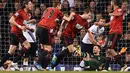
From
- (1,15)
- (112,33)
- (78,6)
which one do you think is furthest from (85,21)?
(1,15)

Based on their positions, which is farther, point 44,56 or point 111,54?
point 111,54

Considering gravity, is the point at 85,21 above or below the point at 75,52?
above

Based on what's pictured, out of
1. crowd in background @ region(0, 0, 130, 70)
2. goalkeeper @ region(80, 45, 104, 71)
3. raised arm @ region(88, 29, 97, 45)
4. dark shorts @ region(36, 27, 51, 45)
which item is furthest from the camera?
crowd in background @ region(0, 0, 130, 70)

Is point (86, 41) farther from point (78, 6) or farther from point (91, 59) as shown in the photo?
point (78, 6)

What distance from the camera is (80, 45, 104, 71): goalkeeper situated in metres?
13.0

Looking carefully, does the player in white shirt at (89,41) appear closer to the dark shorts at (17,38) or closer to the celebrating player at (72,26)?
the celebrating player at (72,26)

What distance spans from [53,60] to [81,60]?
2026 mm

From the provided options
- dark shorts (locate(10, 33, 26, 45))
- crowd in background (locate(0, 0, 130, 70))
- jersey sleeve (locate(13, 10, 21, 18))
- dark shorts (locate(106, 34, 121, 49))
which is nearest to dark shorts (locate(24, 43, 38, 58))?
dark shorts (locate(10, 33, 26, 45))

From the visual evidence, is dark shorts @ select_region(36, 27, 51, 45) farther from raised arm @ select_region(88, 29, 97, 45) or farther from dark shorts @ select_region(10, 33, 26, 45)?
raised arm @ select_region(88, 29, 97, 45)

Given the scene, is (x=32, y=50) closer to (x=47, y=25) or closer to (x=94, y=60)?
(x=47, y=25)

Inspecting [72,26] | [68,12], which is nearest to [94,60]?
[72,26]

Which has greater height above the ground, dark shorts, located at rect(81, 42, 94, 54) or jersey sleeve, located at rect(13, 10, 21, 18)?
jersey sleeve, located at rect(13, 10, 21, 18)

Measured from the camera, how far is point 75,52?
13.7m

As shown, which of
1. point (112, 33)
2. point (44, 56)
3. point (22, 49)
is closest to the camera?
point (44, 56)
